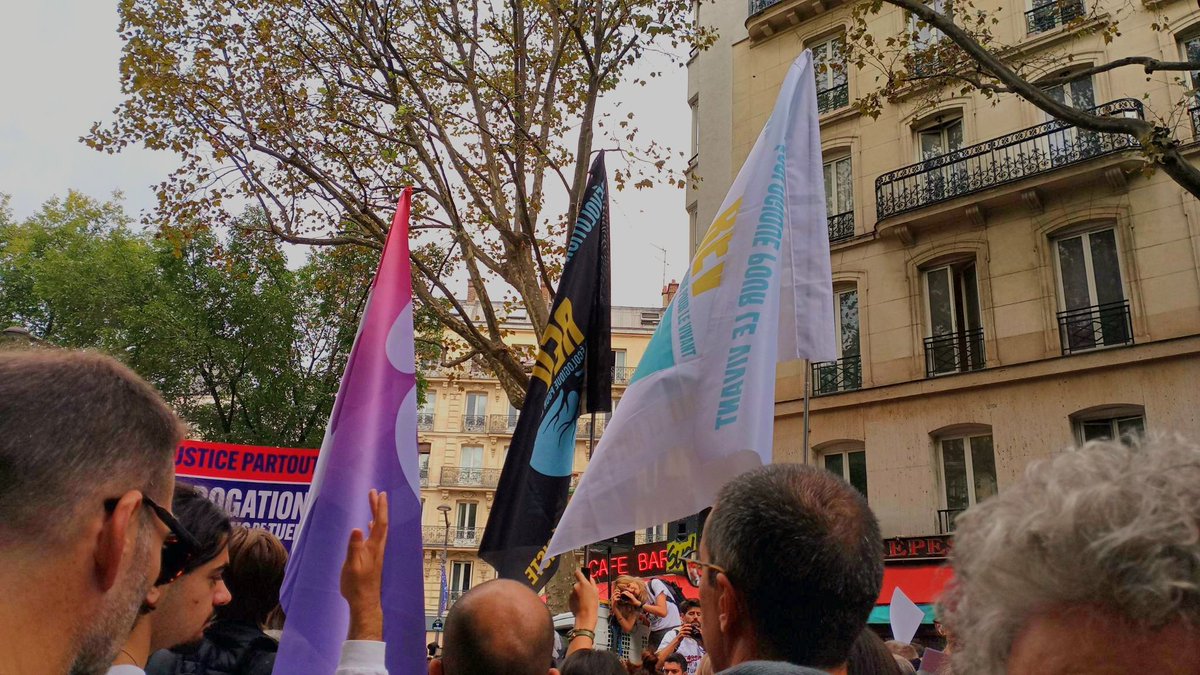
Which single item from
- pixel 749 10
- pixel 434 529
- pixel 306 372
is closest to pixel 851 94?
pixel 749 10

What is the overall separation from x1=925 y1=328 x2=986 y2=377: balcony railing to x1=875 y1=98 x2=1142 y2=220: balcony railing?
245 cm

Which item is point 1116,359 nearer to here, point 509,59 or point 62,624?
point 509,59

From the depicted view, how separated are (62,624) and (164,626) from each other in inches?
53.6

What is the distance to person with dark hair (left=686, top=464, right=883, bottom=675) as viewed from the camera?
73.3 inches

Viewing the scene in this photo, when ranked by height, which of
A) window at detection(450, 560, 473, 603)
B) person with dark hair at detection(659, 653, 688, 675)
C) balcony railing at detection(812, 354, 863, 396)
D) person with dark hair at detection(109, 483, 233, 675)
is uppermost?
balcony railing at detection(812, 354, 863, 396)

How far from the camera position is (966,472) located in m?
14.6

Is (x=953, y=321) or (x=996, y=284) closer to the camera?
(x=996, y=284)

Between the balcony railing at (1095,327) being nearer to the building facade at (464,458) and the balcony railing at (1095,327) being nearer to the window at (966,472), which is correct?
the window at (966,472)

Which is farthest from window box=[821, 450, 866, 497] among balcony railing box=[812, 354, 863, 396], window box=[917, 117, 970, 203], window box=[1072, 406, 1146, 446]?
window box=[917, 117, 970, 203]

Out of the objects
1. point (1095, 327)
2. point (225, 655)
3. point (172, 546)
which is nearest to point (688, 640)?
point (225, 655)

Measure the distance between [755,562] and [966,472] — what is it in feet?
46.2

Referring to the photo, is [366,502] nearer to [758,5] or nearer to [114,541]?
[114,541]

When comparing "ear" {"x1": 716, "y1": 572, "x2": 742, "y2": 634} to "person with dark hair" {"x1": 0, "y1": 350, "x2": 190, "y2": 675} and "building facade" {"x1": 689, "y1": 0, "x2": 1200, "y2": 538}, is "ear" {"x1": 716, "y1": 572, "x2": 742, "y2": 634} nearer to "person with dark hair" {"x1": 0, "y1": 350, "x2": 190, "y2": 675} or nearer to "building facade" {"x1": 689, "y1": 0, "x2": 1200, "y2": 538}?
"person with dark hair" {"x1": 0, "y1": 350, "x2": 190, "y2": 675}

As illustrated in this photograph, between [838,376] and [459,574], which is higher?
[838,376]
